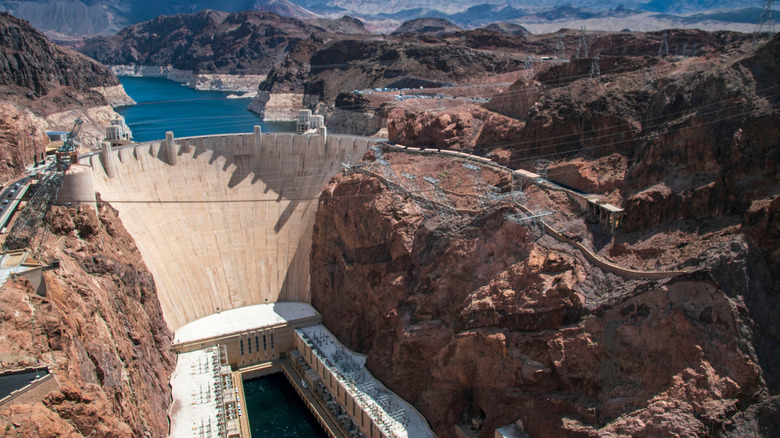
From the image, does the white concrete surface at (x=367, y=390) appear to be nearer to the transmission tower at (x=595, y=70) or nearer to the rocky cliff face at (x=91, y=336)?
the rocky cliff face at (x=91, y=336)

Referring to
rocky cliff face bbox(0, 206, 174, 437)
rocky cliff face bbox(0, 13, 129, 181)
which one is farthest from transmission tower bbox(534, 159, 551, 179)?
rocky cliff face bbox(0, 13, 129, 181)

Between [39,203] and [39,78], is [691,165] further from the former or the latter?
[39,78]

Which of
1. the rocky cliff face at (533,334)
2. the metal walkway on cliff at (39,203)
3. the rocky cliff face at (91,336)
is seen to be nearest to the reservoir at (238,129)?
the rocky cliff face at (533,334)

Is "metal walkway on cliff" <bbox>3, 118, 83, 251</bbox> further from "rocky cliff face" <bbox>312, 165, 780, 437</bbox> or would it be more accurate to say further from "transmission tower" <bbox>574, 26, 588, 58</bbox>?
"transmission tower" <bbox>574, 26, 588, 58</bbox>

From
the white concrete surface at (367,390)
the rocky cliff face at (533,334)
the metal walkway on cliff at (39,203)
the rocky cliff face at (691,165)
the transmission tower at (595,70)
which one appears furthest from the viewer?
the transmission tower at (595,70)

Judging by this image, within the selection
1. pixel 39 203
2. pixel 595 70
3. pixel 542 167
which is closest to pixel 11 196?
pixel 39 203
